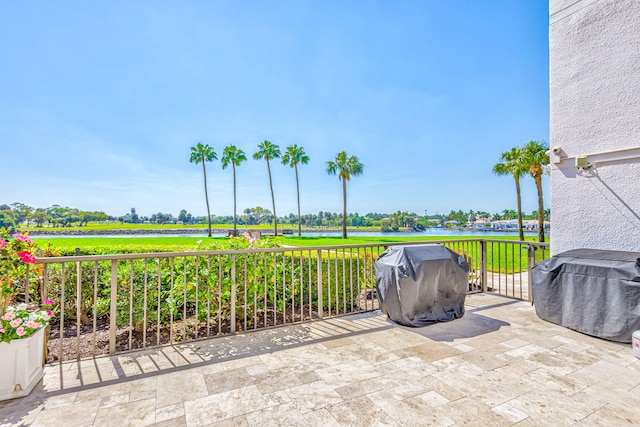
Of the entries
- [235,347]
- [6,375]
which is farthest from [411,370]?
[6,375]

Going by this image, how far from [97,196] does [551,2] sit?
41059 mm

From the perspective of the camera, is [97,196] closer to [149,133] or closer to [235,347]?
[149,133]

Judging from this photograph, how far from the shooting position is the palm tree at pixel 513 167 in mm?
18297

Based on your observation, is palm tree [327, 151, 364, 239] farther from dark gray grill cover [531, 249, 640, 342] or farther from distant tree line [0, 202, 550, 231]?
dark gray grill cover [531, 249, 640, 342]

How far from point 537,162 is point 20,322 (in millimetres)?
22216

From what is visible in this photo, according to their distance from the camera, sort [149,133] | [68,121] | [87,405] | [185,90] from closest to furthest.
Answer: [87,405]
[185,90]
[68,121]
[149,133]

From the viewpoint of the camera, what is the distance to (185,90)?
9898 millimetres

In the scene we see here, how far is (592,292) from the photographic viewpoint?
2.77m

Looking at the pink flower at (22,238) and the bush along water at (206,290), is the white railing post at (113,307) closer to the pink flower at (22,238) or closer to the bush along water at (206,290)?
the bush along water at (206,290)

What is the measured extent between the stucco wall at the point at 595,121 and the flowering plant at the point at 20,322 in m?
5.32

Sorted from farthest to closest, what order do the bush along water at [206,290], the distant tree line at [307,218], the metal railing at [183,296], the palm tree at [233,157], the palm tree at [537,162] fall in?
the distant tree line at [307,218], the palm tree at [233,157], the palm tree at [537,162], the bush along water at [206,290], the metal railing at [183,296]

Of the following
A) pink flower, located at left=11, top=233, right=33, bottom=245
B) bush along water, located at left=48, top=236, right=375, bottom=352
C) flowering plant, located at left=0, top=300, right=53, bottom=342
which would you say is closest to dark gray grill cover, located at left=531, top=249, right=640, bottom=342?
bush along water, located at left=48, top=236, right=375, bottom=352

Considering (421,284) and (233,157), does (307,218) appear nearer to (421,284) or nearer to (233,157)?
(233,157)

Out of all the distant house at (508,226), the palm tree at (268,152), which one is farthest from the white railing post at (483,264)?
the palm tree at (268,152)
